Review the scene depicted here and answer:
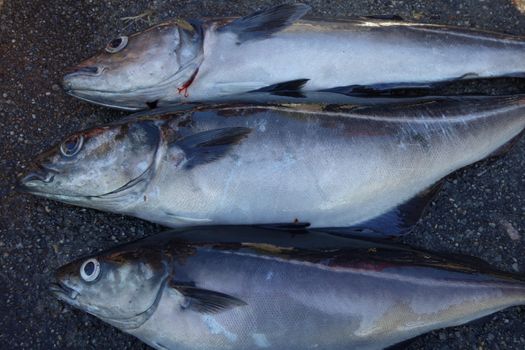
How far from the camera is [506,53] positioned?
11.3 ft

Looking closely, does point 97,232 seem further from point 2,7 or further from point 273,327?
point 2,7

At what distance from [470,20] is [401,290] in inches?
90.2

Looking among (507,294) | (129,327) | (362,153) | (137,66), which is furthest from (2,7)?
(507,294)

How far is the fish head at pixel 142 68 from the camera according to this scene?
329 cm

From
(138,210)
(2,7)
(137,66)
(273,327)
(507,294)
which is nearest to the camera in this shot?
(273,327)

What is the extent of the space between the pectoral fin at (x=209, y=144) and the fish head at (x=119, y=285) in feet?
1.86

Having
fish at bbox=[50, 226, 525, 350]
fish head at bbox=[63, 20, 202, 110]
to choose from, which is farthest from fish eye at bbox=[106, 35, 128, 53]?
fish at bbox=[50, 226, 525, 350]

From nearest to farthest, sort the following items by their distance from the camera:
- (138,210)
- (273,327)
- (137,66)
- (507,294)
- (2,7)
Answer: (273,327) → (507,294) → (138,210) → (137,66) → (2,7)

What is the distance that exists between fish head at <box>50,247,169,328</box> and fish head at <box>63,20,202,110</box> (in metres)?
1.06

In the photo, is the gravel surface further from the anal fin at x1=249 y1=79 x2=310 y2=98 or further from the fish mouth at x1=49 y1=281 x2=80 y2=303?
the anal fin at x1=249 y1=79 x2=310 y2=98

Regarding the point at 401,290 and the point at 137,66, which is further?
the point at 137,66

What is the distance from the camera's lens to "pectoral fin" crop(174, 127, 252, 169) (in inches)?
115

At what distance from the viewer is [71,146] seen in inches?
118

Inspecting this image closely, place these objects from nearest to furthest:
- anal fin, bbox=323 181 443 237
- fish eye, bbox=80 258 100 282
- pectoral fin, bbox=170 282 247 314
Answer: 1. pectoral fin, bbox=170 282 247 314
2. fish eye, bbox=80 258 100 282
3. anal fin, bbox=323 181 443 237
